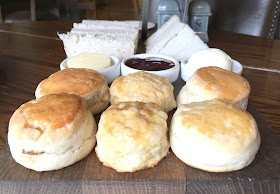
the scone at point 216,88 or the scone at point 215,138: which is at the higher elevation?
the scone at point 216,88

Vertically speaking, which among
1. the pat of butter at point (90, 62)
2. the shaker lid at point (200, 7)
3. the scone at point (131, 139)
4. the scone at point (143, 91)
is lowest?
the scone at point (131, 139)

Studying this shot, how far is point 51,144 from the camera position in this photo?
0.98 metres

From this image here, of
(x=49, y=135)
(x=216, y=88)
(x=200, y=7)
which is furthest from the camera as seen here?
(x=200, y=7)

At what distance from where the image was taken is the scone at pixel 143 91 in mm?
1307

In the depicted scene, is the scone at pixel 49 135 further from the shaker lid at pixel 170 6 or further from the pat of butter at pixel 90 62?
the shaker lid at pixel 170 6

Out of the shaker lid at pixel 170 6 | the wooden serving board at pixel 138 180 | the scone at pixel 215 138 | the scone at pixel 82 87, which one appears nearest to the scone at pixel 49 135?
the wooden serving board at pixel 138 180

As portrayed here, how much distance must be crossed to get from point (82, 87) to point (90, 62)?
1.57 feet

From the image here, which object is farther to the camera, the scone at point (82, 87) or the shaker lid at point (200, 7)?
the shaker lid at point (200, 7)

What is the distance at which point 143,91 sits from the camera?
1.32 m

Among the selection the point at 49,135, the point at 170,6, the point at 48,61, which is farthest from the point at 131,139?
the point at 170,6

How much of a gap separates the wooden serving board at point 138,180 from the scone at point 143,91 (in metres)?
0.38

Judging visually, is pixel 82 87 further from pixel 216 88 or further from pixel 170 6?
pixel 170 6

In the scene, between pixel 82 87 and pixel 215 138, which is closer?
pixel 215 138

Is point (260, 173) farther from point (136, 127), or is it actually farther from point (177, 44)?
point (177, 44)
